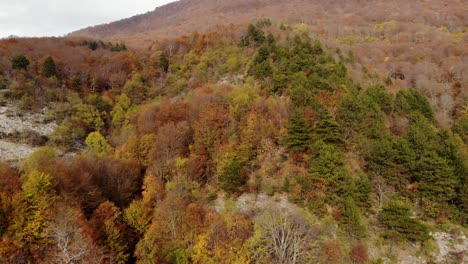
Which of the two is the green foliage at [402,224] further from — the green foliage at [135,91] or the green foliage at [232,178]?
the green foliage at [135,91]

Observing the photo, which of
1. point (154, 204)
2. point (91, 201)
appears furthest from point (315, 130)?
point (91, 201)

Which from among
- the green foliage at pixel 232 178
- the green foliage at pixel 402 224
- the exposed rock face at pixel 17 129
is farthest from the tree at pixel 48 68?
the green foliage at pixel 402 224

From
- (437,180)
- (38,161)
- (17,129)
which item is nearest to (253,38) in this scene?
(437,180)

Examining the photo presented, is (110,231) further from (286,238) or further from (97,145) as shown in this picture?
(97,145)

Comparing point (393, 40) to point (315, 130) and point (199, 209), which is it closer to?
point (315, 130)

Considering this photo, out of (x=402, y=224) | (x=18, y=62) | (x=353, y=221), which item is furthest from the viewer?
(x=18, y=62)

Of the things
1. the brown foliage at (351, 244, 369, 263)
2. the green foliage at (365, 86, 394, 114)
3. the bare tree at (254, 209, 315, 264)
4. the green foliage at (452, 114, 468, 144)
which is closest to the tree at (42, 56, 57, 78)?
the bare tree at (254, 209, 315, 264)
